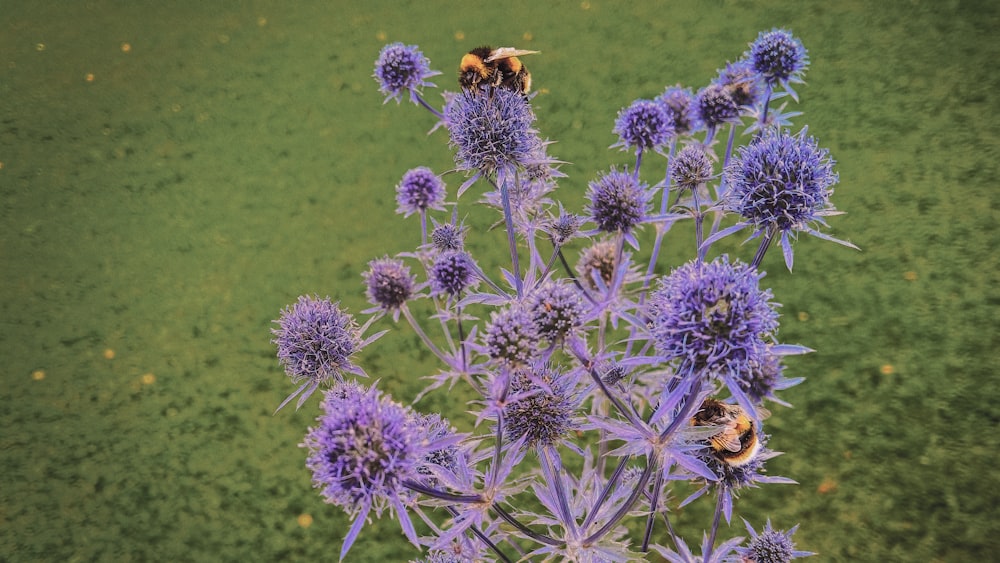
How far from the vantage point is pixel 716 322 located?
2.25ft

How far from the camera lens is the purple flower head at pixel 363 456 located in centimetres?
67

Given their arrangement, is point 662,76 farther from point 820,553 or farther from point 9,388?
point 9,388

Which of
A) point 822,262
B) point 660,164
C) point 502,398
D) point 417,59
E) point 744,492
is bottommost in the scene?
point 502,398

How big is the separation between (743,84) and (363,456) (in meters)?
1.05

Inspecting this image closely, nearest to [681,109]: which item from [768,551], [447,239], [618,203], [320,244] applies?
[618,203]

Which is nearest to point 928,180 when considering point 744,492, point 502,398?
point 744,492

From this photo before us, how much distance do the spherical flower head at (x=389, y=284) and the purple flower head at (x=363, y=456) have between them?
1.69 ft

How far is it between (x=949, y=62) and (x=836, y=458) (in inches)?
65.5

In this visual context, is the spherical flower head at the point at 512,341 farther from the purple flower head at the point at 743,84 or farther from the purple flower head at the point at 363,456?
the purple flower head at the point at 743,84

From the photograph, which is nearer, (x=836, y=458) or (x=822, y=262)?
(x=836, y=458)

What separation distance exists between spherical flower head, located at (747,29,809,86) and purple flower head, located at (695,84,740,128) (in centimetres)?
9

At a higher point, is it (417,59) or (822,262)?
(822,262)

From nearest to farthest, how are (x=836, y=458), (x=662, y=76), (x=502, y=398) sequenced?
(x=502, y=398), (x=836, y=458), (x=662, y=76)

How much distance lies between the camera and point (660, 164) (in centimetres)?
230
